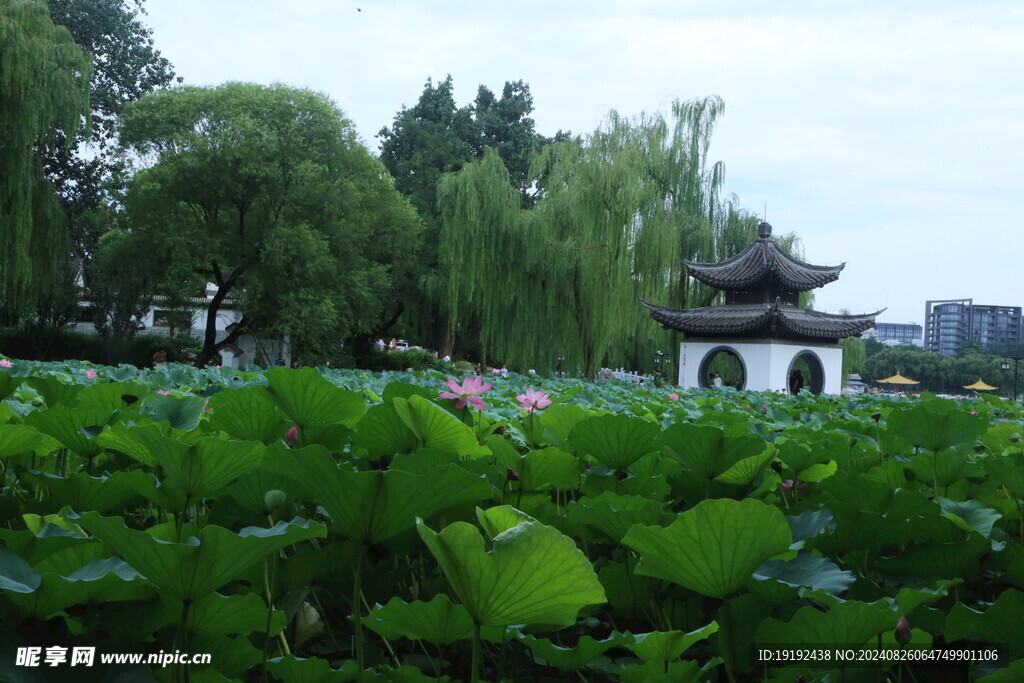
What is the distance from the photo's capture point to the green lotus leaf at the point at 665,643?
0.58 meters

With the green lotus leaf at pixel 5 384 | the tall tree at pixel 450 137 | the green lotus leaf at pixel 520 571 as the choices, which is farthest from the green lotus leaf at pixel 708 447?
the tall tree at pixel 450 137

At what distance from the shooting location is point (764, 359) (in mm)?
18438

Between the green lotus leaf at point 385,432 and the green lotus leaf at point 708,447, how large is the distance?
0.26m

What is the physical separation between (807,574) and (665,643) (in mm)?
154

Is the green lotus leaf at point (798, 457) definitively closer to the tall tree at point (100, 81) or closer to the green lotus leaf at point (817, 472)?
the green lotus leaf at point (817, 472)

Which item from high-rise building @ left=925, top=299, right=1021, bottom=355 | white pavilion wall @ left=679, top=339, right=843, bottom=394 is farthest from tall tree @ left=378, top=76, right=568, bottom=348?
high-rise building @ left=925, top=299, right=1021, bottom=355

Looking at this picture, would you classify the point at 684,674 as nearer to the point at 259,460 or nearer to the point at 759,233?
the point at 259,460

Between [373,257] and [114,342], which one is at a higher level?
[373,257]

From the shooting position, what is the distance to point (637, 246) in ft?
52.1

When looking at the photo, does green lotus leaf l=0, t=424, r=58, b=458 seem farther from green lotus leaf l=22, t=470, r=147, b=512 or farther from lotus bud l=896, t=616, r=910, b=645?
lotus bud l=896, t=616, r=910, b=645

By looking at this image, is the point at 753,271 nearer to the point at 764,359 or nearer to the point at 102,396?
the point at 764,359

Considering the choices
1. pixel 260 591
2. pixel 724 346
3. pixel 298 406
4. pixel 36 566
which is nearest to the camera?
pixel 36 566

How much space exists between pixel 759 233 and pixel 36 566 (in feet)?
67.8

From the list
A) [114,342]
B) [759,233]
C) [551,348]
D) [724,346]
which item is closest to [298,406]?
[551,348]
